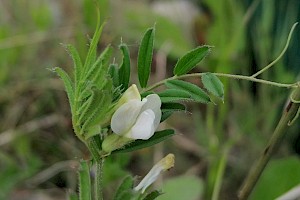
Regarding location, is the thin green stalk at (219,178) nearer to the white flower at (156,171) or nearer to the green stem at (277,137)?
the green stem at (277,137)

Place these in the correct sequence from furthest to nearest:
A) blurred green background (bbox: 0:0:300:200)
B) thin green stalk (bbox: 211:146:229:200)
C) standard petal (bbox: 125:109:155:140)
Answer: blurred green background (bbox: 0:0:300:200) → thin green stalk (bbox: 211:146:229:200) → standard petal (bbox: 125:109:155:140)

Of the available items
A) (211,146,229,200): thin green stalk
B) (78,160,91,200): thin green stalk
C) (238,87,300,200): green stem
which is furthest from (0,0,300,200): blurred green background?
(78,160,91,200): thin green stalk

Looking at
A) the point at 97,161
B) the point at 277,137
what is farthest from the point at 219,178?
the point at 97,161

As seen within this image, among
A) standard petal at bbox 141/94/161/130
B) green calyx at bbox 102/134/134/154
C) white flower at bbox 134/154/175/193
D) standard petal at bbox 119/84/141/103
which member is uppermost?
standard petal at bbox 119/84/141/103

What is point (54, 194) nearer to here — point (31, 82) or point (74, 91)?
point (31, 82)

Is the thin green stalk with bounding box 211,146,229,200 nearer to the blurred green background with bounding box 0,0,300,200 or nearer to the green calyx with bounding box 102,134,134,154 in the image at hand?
the blurred green background with bounding box 0,0,300,200

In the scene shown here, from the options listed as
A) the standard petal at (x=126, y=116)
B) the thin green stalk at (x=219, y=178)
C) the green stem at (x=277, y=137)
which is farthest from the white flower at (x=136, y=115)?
the thin green stalk at (x=219, y=178)

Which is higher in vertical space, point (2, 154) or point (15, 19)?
point (15, 19)

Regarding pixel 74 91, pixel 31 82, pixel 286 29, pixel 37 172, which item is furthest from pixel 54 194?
pixel 74 91
